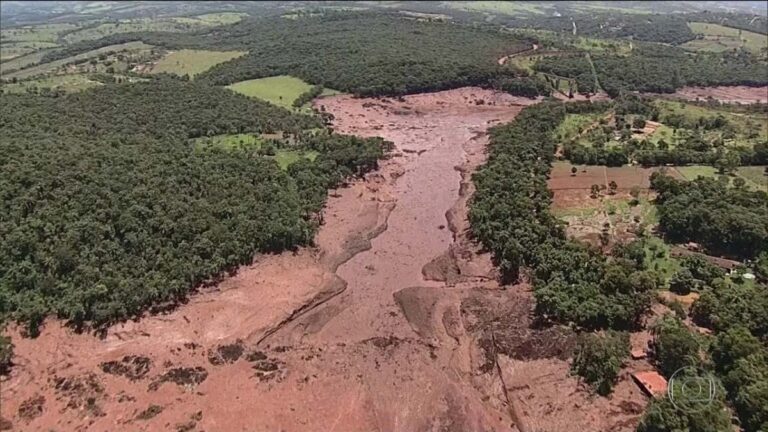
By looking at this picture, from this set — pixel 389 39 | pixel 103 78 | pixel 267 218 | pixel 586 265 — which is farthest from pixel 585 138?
pixel 103 78

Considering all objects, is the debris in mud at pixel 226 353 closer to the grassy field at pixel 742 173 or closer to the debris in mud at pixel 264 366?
the debris in mud at pixel 264 366

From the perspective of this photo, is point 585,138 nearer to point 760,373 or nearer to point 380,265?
point 380,265

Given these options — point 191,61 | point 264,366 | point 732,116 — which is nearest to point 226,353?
point 264,366

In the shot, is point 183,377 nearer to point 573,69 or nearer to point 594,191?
point 594,191

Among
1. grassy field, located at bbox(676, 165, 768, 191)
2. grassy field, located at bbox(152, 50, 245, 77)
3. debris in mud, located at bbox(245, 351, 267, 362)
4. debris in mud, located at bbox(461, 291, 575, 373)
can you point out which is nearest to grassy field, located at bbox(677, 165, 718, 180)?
grassy field, located at bbox(676, 165, 768, 191)

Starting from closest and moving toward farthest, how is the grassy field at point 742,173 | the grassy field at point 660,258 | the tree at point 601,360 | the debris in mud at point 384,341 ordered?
the tree at point 601,360
the debris in mud at point 384,341
the grassy field at point 660,258
the grassy field at point 742,173

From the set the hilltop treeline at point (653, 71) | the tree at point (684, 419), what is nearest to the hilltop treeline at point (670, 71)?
the hilltop treeline at point (653, 71)
